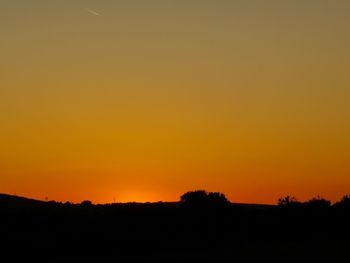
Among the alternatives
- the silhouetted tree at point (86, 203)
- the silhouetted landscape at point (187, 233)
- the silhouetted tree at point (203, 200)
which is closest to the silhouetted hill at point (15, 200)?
the silhouetted tree at point (86, 203)

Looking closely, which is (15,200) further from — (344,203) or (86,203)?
(344,203)

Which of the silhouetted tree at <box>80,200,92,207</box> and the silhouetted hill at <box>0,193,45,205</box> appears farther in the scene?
the silhouetted hill at <box>0,193,45,205</box>

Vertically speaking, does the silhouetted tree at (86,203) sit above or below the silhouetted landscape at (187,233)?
above

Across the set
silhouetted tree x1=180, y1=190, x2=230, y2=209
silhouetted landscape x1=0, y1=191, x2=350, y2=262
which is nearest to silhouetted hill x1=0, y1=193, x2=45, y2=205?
silhouetted landscape x1=0, y1=191, x2=350, y2=262

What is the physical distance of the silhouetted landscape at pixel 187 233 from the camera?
51875 millimetres

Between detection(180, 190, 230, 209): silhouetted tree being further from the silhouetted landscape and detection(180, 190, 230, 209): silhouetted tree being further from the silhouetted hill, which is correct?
the silhouetted hill

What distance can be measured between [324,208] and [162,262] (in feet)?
95.0

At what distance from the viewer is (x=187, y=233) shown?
61656 mm

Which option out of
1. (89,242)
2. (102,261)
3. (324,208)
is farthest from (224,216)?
(102,261)

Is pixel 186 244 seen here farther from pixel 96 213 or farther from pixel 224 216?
pixel 96 213

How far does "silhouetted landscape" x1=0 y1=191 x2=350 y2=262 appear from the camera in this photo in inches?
2042

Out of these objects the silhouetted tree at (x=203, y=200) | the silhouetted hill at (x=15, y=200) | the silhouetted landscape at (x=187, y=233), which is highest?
the silhouetted hill at (x=15, y=200)

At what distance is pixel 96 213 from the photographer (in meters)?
72.9

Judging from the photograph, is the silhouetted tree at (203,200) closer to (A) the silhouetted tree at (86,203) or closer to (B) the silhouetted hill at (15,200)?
(A) the silhouetted tree at (86,203)
